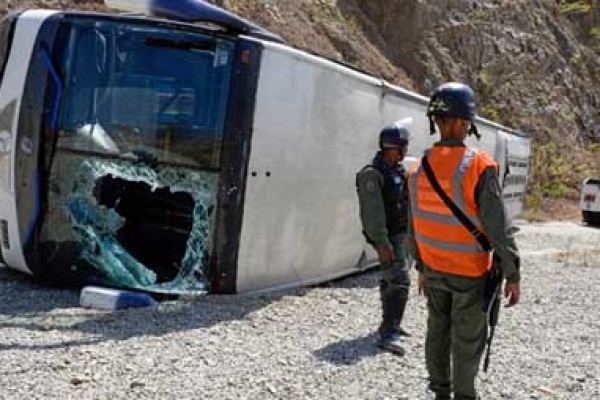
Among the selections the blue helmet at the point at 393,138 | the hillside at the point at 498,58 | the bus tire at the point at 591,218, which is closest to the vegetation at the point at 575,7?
the hillside at the point at 498,58

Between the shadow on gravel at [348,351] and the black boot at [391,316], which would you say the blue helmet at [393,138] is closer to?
the black boot at [391,316]

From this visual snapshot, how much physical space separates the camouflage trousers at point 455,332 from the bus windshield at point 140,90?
3098 millimetres

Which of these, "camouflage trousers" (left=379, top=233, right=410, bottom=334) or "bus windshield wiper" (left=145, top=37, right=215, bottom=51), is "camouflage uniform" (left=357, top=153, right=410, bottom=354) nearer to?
"camouflage trousers" (left=379, top=233, right=410, bottom=334)

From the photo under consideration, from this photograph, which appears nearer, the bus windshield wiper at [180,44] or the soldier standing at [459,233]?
the soldier standing at [459,233]

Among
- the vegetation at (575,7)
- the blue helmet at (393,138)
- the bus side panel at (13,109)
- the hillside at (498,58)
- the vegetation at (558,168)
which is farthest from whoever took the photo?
the vegetation at (575,7)

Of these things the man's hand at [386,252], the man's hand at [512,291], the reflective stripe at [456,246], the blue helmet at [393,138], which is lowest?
the man's hand at [386,252]

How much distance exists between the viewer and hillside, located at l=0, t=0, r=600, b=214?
1011 inches

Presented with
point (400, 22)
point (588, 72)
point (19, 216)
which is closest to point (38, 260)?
point (19, 216)

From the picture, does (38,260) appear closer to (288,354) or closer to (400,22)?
(288,354)

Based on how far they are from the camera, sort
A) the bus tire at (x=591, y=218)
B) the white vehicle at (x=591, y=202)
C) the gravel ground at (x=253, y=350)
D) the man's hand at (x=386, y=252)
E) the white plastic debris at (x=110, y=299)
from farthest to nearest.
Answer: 1. the bus tire at (x=591, y=218)
2. the white vehicle at (x=591, y=202)
3. the white plastic debris at (x=110, y=299)
4. the man's hand at (x=386, y=252)
5. the gravel ground at (x=253, y=350)

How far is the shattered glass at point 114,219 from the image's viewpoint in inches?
269

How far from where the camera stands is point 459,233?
4.03m

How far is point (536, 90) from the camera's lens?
101ft

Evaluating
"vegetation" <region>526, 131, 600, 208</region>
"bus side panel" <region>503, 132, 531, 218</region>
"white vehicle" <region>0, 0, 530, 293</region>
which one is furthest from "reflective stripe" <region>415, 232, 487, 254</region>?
"vegetation" <region>526, 131, 600, 208</region>
